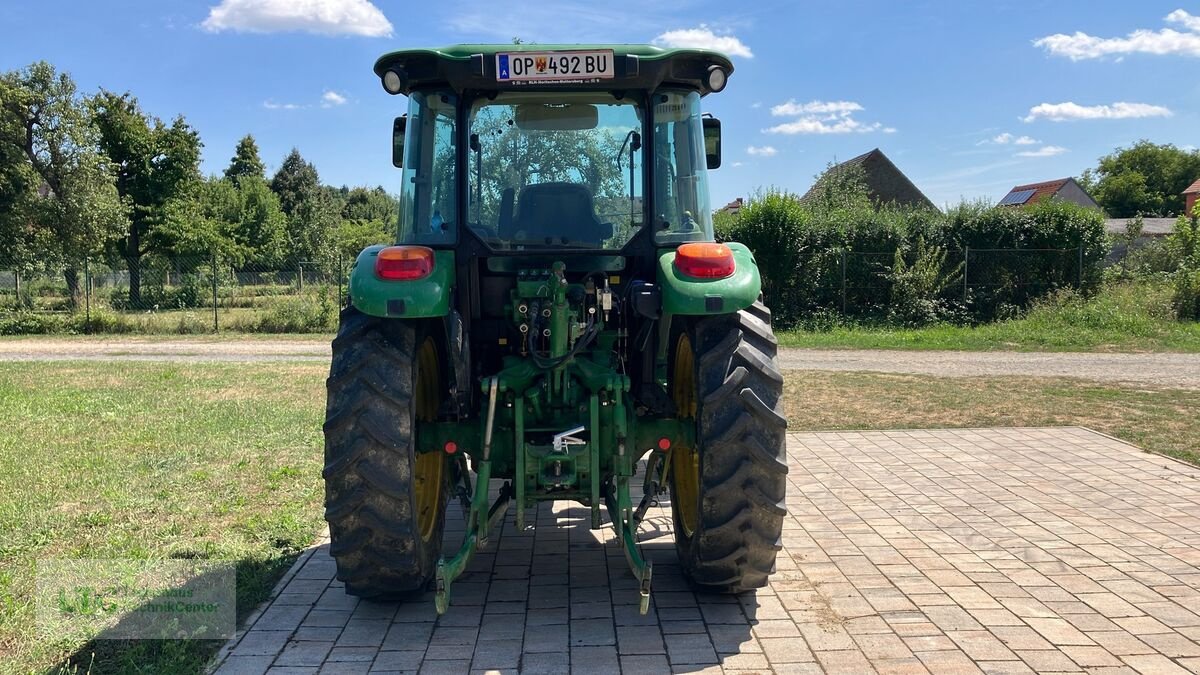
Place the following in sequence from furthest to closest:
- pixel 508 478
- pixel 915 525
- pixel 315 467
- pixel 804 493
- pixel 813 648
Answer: pixel 315 467 → pixel 804 493 → pixel 915 525 → pixel 508 478 → pixel 813 648

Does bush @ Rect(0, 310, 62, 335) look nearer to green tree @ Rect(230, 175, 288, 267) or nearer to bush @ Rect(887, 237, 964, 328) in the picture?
green tree @ Rect(230, 175, 288, 267)

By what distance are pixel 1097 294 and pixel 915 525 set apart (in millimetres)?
16200

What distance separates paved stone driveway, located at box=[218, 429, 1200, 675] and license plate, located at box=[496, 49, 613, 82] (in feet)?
8.11

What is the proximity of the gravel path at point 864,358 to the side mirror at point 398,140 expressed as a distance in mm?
9293

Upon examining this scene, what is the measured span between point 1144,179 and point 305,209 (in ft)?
215

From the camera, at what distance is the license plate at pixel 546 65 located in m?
4.02

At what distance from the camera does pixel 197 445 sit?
305 inches

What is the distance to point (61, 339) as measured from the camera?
782 inches

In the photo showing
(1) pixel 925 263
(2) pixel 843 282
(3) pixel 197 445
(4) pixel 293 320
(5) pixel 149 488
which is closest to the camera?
(5) pixel 149 488

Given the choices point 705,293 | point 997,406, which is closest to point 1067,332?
point 997,406

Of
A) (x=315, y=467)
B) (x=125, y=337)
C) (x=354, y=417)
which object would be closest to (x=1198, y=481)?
(x=354, y=417)

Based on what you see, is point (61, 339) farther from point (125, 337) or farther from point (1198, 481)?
point (1198, 481)

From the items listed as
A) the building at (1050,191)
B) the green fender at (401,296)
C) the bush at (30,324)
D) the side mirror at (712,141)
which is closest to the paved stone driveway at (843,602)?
the green fender at (401,296)

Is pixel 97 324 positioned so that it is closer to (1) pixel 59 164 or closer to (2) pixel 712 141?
(1) pixel 59 164
